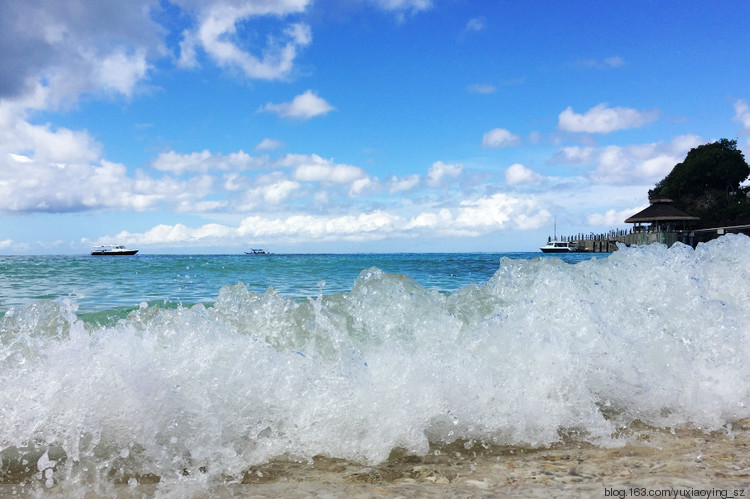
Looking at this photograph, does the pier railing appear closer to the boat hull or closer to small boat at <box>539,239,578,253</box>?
small boat at <box>539,239,578,253</box>

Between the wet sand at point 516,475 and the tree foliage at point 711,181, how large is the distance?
5985 centimetres

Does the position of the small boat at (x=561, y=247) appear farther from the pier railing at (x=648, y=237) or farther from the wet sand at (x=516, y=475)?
the wet sand at (x=516, y=475)

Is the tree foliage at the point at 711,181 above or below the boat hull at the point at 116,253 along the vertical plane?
above

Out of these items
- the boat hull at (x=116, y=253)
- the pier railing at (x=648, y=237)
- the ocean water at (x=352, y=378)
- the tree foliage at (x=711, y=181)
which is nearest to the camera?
the ocean water at (x=352, y=378)

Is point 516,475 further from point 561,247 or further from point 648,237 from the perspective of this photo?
point 561,247

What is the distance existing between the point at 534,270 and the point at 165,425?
3552mm

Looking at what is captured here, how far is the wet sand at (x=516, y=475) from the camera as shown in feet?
7.86

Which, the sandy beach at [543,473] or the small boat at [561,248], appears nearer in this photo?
the sandy beach at [543,473]

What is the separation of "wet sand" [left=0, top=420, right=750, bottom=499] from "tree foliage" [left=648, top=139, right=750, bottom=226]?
5985 cm

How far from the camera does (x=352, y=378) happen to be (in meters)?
3.25

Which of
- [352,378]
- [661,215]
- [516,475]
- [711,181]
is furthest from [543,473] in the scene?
[711,181]

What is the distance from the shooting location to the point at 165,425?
2.98m

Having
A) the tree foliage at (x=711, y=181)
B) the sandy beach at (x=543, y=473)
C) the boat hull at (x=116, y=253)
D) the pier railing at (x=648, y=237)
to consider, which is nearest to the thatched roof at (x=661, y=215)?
the pier railing at (x=648, y=237)

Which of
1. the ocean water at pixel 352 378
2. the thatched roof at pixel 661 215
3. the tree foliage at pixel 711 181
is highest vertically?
the tree foliage at pixel 711 181
